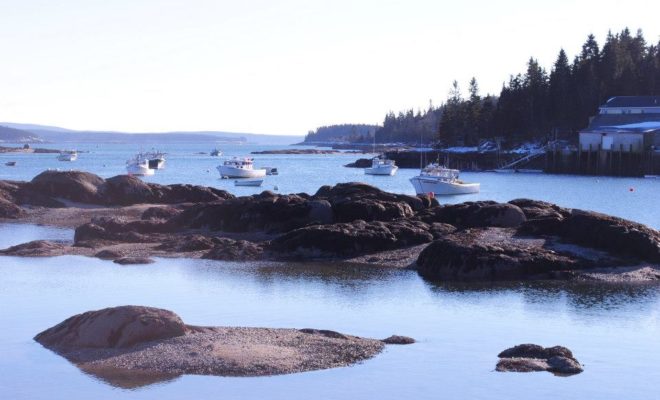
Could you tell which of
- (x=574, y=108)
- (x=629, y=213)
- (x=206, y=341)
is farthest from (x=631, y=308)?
(x=574, y=108)

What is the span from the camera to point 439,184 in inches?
3684

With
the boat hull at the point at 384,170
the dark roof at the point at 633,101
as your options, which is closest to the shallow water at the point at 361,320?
the boat hull at the point at 384,170

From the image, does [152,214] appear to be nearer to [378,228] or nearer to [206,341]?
[378,228]

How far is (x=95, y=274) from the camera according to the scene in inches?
1459

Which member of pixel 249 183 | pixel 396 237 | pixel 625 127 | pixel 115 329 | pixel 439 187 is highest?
pixel 625 127

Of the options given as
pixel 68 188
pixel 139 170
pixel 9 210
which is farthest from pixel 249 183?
pixel 9 210

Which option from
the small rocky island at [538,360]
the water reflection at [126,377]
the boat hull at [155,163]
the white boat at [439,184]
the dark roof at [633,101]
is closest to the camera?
the water reflection at [126,377]

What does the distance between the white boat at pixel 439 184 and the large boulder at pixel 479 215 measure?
45020mm

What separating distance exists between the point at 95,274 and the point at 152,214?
59.1 feet

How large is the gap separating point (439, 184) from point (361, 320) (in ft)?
216

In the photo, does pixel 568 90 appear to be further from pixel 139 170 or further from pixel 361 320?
pixel 361 320

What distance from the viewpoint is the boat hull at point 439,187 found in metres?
92.9

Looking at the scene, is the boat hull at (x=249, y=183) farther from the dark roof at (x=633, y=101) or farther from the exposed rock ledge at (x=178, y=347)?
the exposed rock ledge at (x=178, y=347)

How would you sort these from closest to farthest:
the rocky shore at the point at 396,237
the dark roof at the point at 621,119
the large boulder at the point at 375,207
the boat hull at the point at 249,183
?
the rocky shore at the point at 396,237
the large boulder at the point at 375,207
the boat hull at the point at 249,183
the dark roof at the point at 621,119
